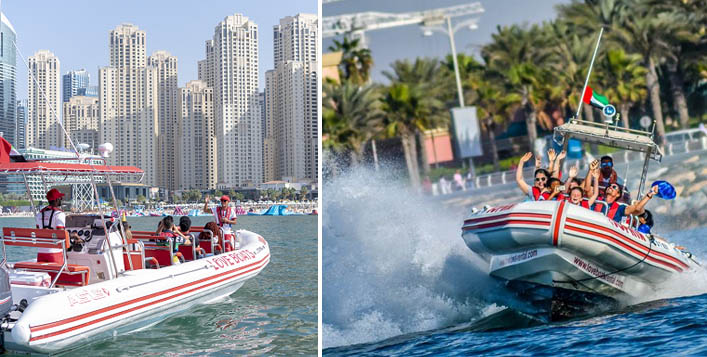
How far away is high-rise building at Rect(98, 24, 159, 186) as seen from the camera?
52.5m

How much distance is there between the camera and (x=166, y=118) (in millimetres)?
57625

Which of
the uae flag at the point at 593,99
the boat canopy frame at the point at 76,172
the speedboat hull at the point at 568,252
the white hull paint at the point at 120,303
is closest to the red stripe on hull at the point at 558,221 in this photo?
the speedboat hull at the point at 568,252

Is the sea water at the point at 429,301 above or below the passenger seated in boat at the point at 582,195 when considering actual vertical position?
below

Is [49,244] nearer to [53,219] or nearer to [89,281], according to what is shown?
[53,219]

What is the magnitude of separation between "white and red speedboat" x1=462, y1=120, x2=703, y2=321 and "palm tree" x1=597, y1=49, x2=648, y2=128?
17.0 feet

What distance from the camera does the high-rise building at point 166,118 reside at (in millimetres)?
54594

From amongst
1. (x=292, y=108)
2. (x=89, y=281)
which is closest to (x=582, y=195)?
(x=89, y=281)

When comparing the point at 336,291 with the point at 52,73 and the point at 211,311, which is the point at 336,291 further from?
the point at 52,73

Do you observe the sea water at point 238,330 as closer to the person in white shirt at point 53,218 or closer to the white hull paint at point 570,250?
the person in white shirt at point 53,218

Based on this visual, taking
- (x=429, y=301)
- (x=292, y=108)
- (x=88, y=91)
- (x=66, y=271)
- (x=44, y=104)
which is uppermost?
(x=88, y=91)

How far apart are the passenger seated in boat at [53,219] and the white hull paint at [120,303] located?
0.47m

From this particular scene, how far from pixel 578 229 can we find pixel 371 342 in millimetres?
1725

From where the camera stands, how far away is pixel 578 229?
173 inches

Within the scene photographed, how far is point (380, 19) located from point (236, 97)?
159ft
